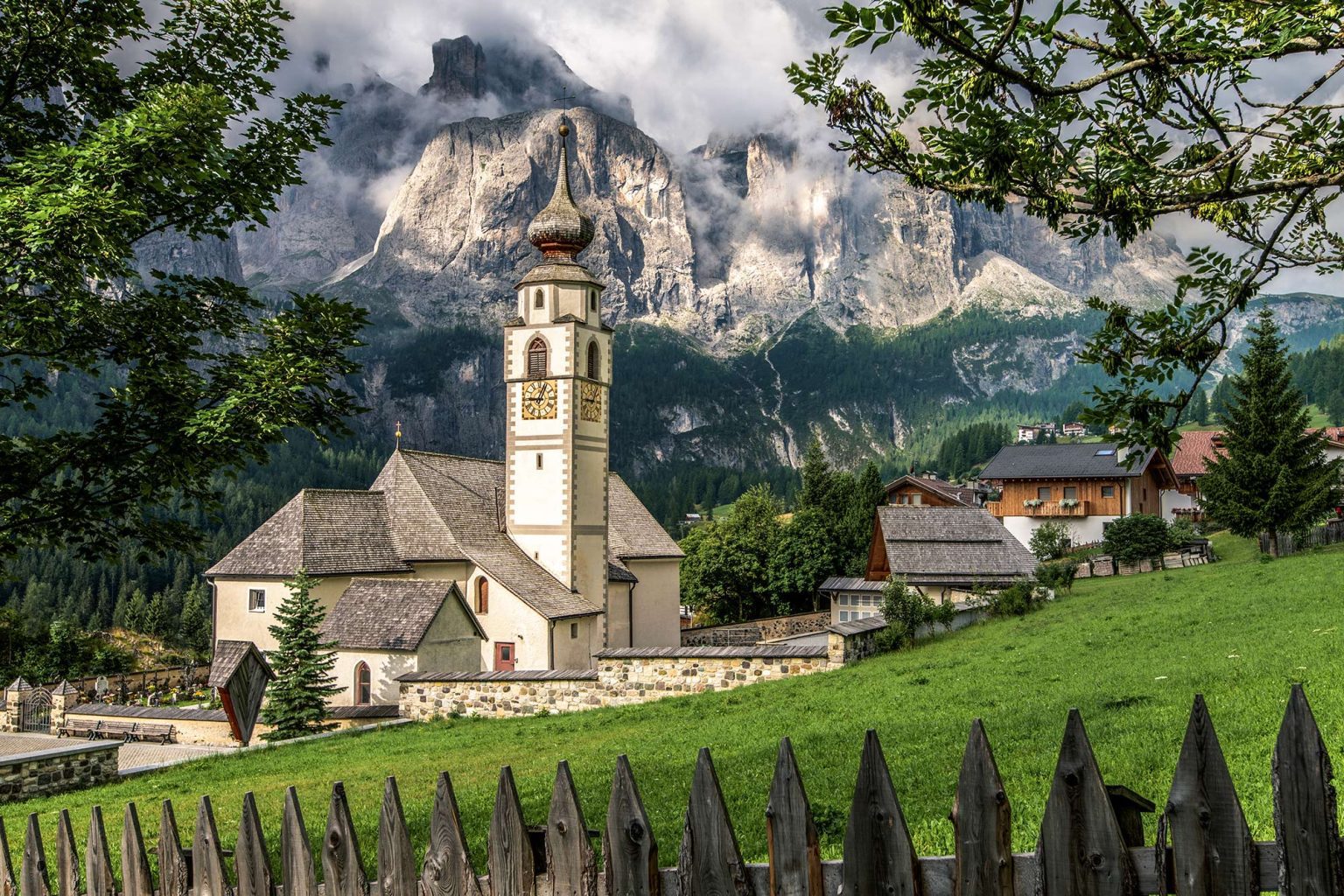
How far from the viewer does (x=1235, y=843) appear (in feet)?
10.5

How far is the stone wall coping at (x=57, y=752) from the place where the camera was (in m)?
16.0

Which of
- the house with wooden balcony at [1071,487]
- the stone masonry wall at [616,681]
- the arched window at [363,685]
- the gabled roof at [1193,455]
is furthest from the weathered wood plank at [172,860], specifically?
the gabled roof at [1193,455]

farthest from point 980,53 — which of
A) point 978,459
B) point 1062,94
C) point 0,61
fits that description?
point 978,459

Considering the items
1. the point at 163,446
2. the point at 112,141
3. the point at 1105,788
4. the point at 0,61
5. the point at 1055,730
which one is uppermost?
the point at 0,61

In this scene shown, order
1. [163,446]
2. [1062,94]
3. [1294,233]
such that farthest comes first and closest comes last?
[163,446], [1294,233], [1062,94]

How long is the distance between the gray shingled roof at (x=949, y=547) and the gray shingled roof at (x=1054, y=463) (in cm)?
2405

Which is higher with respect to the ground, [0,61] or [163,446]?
[0,61]

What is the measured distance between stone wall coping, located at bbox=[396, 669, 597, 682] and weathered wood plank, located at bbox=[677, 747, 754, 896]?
67.1ft

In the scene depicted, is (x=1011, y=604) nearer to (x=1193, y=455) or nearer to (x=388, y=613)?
(x=388, y=613)

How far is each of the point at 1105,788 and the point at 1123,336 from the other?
2.64 meters

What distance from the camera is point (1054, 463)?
6800cm

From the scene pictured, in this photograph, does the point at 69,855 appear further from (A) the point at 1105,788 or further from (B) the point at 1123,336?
(B) the point at 1123,336

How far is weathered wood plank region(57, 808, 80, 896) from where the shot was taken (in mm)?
4895

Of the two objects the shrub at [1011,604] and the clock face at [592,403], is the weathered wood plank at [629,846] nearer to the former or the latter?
the shrub at [1011,604]
